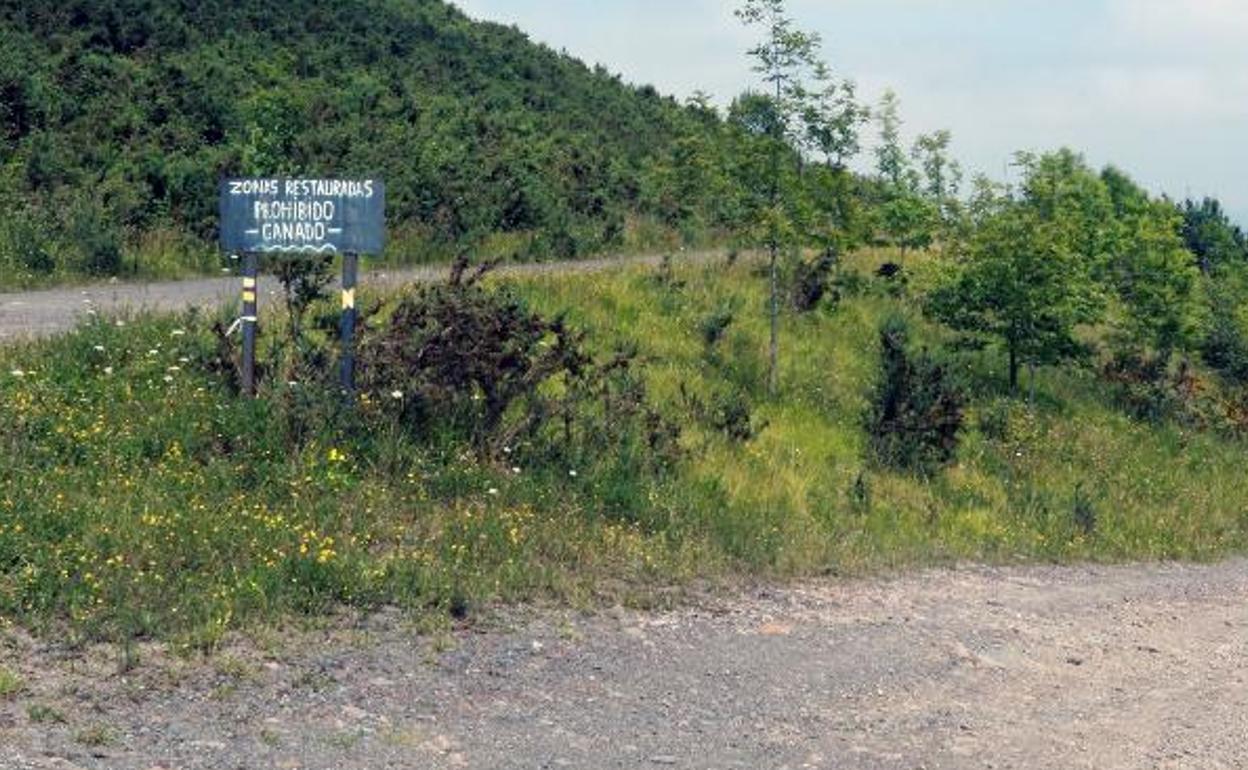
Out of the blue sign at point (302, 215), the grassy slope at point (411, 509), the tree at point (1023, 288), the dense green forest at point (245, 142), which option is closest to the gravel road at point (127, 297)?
the dense green forest at point (245, 142)

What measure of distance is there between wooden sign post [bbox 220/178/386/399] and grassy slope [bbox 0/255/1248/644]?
1089 millimetres

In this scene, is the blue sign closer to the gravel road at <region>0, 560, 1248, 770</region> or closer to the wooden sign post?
the wooden sign post

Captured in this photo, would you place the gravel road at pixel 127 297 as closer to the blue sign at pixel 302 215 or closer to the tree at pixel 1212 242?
the blue sign at pixel 302 215

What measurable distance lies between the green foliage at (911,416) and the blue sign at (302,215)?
626cm

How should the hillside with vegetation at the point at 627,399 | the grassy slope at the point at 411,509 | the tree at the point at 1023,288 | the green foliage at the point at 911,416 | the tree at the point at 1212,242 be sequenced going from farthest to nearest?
the tree at the point at 1212,242, the tree at the point at 1023,288, the green foliage at the point at 911,416, the hillside with vegetation at the point at 627,399, the grassy slope at the point at 411,509

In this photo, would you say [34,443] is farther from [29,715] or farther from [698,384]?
[698,384]

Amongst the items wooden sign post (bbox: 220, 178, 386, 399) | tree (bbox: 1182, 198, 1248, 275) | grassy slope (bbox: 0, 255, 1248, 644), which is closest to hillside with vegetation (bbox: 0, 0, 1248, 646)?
grassy slope (bbox: 0, 255, 1248, 644)

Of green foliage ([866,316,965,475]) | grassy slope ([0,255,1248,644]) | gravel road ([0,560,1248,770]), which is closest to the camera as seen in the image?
gravel road ([0,560,1248,770])

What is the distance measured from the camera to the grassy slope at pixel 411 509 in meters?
7.42

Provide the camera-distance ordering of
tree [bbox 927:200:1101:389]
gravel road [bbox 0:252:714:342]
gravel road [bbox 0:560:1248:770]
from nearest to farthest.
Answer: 1. gravel road [bbox 0:560:1248:770]
2. gravel road [bbox 0:252:714:342]
3. tree [bbox 927:200:1101:389]

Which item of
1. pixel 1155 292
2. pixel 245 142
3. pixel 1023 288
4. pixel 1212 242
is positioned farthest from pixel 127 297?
pixel 1212 242

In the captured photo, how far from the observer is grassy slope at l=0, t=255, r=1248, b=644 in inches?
292

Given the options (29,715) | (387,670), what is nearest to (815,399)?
(387,670)

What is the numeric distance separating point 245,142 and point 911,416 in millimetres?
13976
